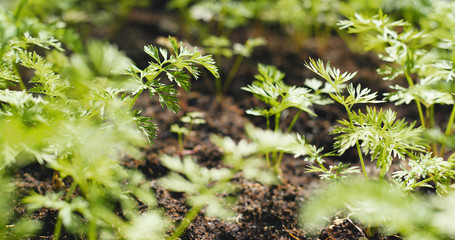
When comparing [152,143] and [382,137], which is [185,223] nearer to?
[152,143]

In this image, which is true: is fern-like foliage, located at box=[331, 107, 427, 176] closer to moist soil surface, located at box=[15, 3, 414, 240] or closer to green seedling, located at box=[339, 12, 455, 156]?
green seedling, located at box=[339, 12, 455, 156]

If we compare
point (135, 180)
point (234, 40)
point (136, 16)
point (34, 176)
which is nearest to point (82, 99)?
point (135, 180)

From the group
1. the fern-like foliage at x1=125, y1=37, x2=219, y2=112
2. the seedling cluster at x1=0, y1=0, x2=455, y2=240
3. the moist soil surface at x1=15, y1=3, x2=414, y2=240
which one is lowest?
the moist soil surface at x1=15, y1=3, x2=414, y2=240

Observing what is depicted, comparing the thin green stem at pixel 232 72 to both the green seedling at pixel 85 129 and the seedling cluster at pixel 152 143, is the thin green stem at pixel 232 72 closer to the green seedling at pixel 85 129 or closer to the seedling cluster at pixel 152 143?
the seedling cluster at pixel 152 143

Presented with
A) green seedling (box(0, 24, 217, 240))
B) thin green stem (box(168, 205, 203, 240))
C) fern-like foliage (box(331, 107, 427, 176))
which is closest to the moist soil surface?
thin green stem (box(168, 205, 203, 240))

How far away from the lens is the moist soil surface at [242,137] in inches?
55.2

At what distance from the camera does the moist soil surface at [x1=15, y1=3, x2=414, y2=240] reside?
140cm

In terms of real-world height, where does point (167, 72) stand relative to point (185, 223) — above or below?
above

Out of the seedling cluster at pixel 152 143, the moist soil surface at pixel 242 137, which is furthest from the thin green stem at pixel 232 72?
the seedling cluster at pixel 152 143

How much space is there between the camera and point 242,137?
1.96 meters

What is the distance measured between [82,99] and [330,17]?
1943mm

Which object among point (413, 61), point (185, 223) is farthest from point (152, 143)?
point (413, 61)

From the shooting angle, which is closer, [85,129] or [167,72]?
[85,129]

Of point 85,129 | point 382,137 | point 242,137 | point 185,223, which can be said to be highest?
point 85,129
